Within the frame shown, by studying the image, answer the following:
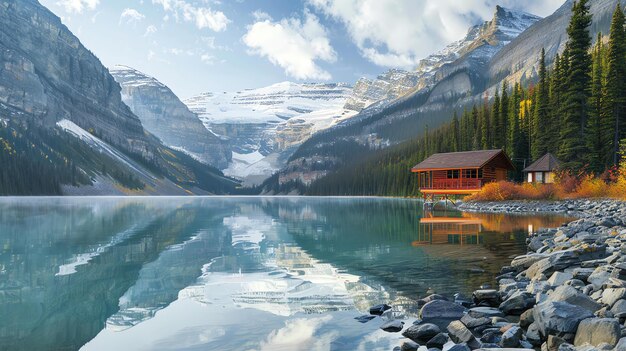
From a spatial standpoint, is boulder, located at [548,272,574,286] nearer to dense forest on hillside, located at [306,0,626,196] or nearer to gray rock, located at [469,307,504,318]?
gray rock, located at [469,307,504,318]

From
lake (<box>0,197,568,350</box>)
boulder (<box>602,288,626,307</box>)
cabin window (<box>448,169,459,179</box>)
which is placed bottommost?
lake (<box>0,197,568,350</box>)

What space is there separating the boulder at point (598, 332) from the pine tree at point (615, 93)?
4729cm

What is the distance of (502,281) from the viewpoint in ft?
43.6

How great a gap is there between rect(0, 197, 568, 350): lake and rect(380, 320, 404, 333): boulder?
197 millimetres

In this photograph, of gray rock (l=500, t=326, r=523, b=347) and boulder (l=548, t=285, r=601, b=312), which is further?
boulder (l=548, t=285, r=601, b=312)

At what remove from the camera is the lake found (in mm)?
9680

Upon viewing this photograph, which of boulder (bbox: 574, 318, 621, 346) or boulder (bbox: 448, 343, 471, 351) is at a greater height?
boulder (bbox: 574, 318, 621, 346)

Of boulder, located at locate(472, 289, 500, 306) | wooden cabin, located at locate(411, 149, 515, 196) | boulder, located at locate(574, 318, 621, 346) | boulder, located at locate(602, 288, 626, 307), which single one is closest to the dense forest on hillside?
wooden cabin, located at locate(411, 149, 515, 196)

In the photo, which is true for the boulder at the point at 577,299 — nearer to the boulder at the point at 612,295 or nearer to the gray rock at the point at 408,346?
the boulder at the point at 612,295

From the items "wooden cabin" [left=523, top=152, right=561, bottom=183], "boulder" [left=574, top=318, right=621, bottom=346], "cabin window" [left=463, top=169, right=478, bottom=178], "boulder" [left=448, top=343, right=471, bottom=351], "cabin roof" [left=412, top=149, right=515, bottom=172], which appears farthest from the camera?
"cabin window" [left=463, top=169, right=478, bottom=178]

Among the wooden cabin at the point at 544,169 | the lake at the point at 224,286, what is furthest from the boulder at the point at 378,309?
the wooden cabin at the point at 544,169

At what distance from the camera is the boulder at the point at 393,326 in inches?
388

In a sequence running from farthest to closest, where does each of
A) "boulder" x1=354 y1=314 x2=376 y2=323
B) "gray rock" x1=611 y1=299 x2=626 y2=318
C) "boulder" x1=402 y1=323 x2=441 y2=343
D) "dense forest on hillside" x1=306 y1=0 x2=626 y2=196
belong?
"dense forest on hillside" x1=306 y1=0 x2=626 y2=196 → "boulder" x1=354 y1=314 x2=376 y2=323 → "boulder" x1=402 y1=323 x2=441 y2=343 → "gray rock" x1=611 y1=299 x2=626 y2=318

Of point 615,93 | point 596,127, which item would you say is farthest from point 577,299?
point 596,127
